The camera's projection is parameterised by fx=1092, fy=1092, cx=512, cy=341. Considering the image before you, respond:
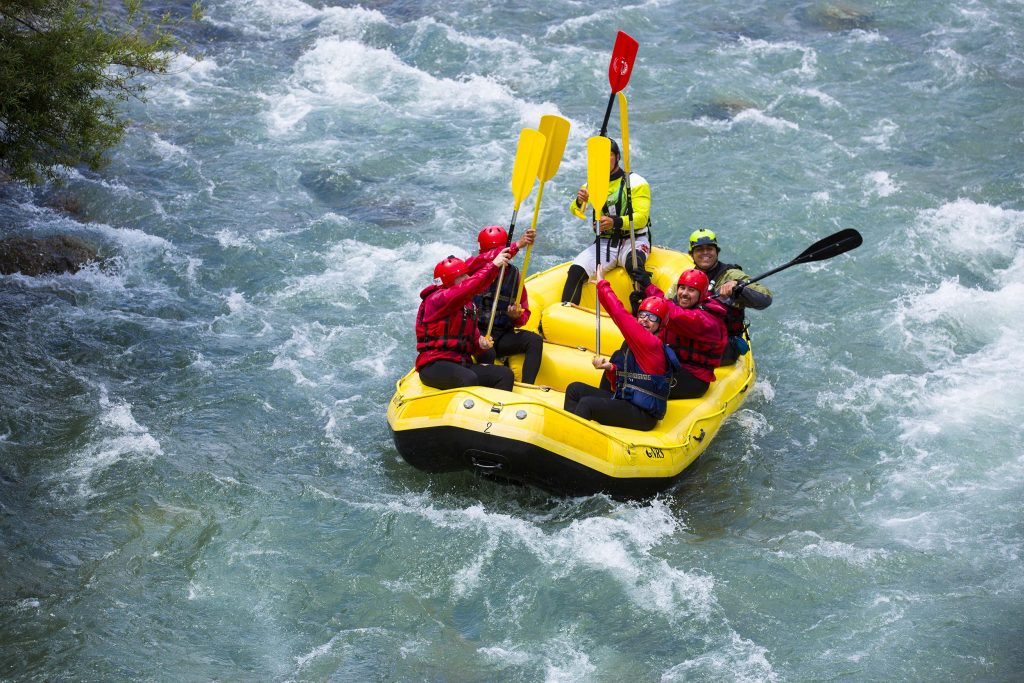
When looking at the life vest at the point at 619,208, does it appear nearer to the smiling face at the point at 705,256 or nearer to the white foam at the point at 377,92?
the smiling face at the point at 705,256

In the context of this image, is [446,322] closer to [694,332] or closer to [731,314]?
[694,332]

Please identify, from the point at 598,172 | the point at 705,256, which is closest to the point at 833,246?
the point at 705,256

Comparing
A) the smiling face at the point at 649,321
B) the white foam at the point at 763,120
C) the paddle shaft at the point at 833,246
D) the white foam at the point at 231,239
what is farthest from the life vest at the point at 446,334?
the white foam at the point at 763,120

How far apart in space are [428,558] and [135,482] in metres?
2.17

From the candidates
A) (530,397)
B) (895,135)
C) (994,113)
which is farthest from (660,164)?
(530,397)

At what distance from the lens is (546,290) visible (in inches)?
335

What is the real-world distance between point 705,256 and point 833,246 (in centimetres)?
95

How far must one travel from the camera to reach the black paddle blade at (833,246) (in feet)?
25.4

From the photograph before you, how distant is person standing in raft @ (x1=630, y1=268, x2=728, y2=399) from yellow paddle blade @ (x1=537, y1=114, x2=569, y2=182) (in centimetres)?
155

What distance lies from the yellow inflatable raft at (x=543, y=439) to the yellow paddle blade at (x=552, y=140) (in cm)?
173

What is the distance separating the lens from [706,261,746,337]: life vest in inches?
293

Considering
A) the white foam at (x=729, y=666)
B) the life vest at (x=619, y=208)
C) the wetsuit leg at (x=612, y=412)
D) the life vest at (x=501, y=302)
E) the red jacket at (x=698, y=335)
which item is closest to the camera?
the white foam at (x=729, y=666)

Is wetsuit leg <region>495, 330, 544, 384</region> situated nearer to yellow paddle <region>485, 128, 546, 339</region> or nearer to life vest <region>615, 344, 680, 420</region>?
life vest <region>615, 344, 680, 420</region>

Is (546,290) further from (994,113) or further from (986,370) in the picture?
(994,113)
